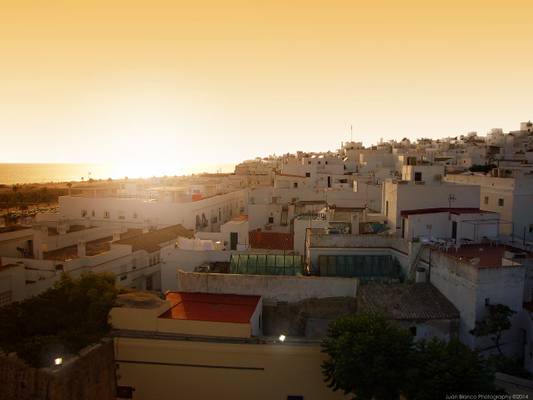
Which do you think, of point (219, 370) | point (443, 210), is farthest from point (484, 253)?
point (219, 370)

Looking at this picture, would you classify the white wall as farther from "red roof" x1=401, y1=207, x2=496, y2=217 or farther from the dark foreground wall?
"red roof" x1=401, y1=207, x2=496, y2=217

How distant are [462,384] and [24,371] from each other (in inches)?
515

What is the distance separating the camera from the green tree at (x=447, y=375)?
41.1ft

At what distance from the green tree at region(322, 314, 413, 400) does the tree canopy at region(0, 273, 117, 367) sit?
27.9ft

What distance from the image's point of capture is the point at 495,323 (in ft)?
52.1

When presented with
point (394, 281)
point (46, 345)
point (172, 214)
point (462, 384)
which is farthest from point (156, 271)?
point (462, 384)

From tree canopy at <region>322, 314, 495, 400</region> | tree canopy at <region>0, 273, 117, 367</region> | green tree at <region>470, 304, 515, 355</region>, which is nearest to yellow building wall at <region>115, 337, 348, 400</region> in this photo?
tree canopy at <region>0, 273, 117, 367</region>

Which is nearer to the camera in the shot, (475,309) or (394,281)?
(475,309)

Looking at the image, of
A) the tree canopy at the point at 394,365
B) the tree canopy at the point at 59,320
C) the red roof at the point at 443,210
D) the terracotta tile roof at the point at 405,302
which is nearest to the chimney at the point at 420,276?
the terracotta tile roof at the point at 405,302

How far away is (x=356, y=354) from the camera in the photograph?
1408 centimetres

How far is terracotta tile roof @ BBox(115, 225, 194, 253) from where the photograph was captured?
1059 inches

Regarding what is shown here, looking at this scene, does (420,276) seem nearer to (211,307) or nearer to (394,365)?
(394,365)

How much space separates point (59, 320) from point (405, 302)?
12.7 m

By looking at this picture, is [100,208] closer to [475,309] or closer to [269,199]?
[269,199]
